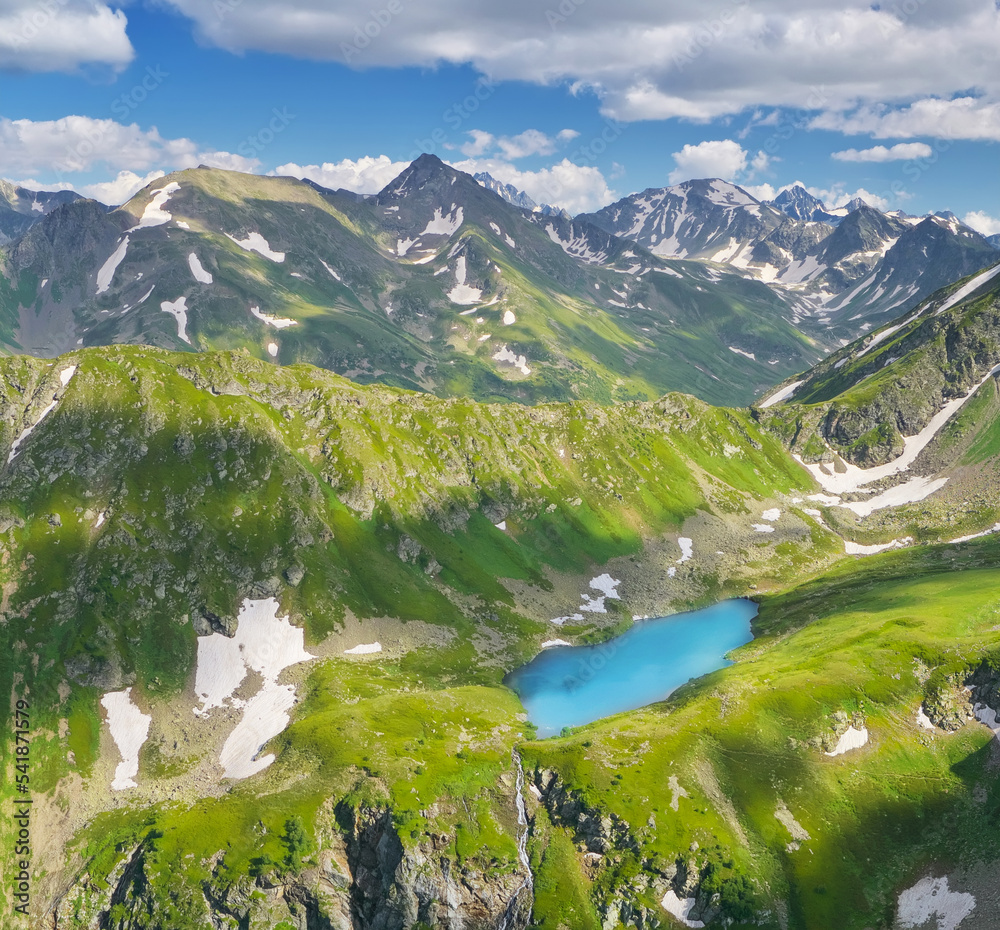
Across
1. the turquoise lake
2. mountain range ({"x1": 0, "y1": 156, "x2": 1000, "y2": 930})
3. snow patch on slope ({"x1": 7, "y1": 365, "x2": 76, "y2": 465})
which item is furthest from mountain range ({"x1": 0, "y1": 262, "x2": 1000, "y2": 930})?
the turquoise lake

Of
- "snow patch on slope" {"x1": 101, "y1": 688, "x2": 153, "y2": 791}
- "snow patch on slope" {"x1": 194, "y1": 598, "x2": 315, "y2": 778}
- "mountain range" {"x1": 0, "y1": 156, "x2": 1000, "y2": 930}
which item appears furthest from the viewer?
"snow patch on slope" {"x1": 194, "y1": 598, "x2": 315, "y2": 778}

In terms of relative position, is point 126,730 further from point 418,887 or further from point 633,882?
point 633,882

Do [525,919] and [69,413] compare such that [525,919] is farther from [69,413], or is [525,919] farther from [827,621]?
[69,413]

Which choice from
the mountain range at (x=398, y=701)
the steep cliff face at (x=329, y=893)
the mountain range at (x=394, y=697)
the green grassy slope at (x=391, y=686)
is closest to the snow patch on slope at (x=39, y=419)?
the mountain range at (x=394, y=697)

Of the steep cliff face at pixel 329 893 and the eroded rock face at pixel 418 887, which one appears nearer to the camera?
the eroded rock face at pixel 418 887

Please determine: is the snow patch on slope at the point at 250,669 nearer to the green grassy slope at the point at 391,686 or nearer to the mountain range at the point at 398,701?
the mountain range at the point at 398,701

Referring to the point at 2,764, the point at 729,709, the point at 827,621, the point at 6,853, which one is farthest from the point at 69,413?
the point at 827,621

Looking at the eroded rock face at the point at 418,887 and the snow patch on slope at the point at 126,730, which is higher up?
the snow patch on slope at the point at 126,730

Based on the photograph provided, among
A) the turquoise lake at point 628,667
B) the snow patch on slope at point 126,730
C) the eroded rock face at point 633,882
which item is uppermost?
the snow patch on slope at point 126,730

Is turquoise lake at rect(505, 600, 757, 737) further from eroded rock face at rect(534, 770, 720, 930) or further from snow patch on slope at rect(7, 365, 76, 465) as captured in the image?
snow patch on slope at rect(7, 365, 76, 465)
